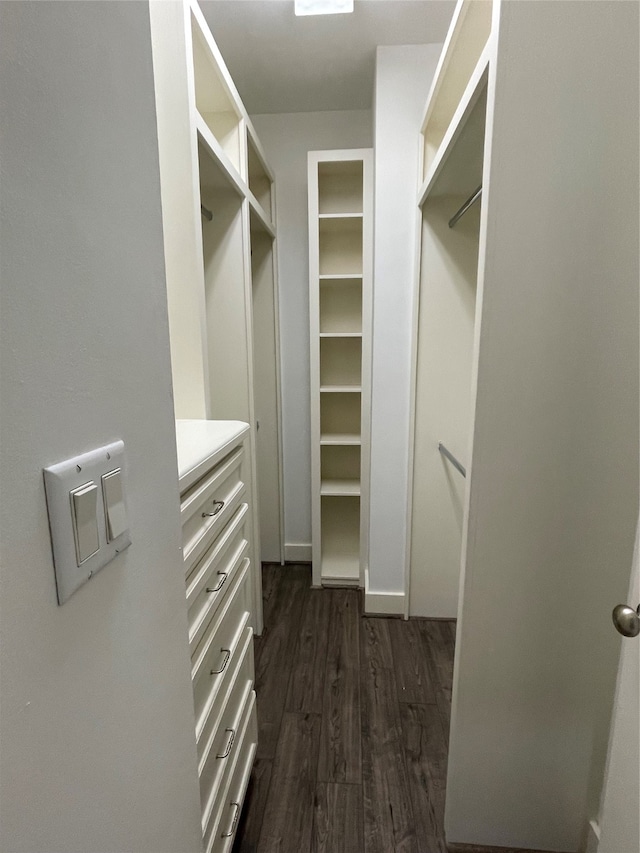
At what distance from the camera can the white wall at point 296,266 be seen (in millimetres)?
2322

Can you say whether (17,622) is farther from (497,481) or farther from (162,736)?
(497,481)

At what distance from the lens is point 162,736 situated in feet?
1.94

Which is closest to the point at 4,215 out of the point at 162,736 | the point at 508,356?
the point at 162,736

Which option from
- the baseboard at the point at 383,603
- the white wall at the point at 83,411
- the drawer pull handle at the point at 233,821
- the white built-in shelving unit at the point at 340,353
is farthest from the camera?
the baseboard at the point at 383,603

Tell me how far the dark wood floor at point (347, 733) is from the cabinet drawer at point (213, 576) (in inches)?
33.3

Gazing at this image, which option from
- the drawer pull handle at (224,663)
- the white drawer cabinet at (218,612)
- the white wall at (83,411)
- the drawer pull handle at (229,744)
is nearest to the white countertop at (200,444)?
the white drawer cabinet at (218,612)

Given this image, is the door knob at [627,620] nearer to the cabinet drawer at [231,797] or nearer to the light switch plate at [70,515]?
the light switch plate at [70,515]

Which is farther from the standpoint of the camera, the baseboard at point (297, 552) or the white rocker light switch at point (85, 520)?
the baseboard at point (297, 552)

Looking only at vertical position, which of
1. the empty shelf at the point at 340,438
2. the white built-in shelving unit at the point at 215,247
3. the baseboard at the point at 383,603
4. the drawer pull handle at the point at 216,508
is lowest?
the baseboard at the point at 383,603

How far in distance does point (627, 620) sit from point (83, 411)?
86cm

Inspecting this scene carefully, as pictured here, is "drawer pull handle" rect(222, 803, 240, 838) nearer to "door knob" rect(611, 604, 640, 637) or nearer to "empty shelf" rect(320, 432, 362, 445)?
"door knob" rect(611, 604, 640, 637)

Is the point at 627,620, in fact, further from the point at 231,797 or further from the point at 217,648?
the point at 231,797

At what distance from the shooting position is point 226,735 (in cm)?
101

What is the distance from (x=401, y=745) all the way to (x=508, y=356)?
1.45 metres
